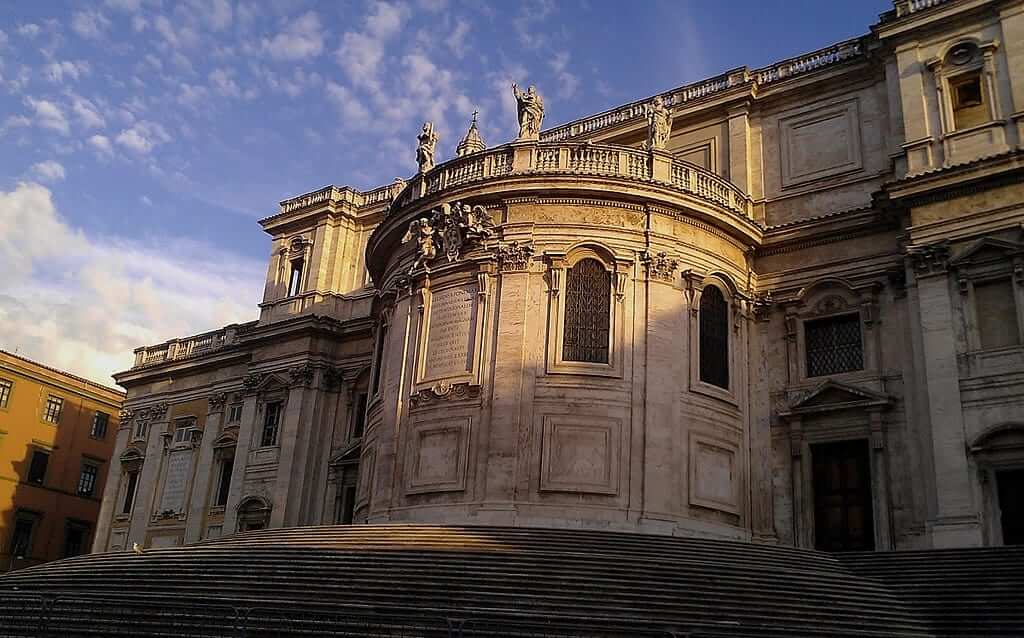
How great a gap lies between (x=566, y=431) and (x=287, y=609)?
32.6 ft

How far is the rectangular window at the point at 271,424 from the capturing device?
33.1 metres

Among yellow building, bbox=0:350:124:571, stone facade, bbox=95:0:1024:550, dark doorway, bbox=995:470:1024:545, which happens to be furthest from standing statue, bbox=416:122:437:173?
yellow building, bbox=0:350:124:571

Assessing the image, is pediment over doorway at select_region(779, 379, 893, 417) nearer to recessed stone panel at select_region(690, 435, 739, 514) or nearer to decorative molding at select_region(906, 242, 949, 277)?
recessed stone panel at select_region(690, 435, 739, 514)

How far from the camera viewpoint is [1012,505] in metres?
19.7

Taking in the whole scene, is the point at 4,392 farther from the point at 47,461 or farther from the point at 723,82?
the point at 723,82

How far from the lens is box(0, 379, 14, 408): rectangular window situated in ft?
150

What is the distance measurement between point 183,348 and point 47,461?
1343cm

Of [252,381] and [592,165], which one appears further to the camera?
[252,381]

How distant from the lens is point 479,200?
23.8 meters

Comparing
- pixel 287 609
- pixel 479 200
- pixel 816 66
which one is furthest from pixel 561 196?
pixel 287 609

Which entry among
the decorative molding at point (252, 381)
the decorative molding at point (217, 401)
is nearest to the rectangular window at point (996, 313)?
the decorative molding at point (252, 381)

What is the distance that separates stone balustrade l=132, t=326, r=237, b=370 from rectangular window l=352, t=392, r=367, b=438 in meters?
7.91

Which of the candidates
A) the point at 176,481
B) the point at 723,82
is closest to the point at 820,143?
the point at 723,82

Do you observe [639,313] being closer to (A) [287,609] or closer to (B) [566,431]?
(B) [566,431]
